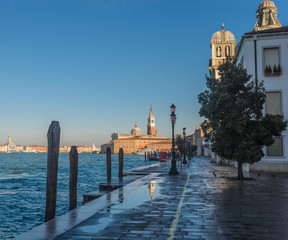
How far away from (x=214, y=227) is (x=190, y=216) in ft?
3.63

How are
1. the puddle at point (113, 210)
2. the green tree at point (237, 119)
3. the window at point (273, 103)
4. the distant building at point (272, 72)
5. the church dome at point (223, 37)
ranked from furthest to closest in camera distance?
the church dome at point (223, 37)
the window at point (273, 103)
the distant building at point (272, 72)
the green tree at point (237, 119)
the puddle at point (113, 210)

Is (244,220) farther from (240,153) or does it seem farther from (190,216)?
(240,153)

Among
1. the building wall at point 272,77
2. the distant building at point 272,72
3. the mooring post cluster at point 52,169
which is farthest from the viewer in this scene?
the distant building at point 272,72

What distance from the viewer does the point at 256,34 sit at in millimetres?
24438

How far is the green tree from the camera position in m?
16.4

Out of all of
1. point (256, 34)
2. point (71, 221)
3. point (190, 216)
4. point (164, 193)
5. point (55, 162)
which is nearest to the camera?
point (71, 221)

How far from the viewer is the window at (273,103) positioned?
2394 centimetres

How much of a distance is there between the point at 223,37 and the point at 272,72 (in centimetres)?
4030

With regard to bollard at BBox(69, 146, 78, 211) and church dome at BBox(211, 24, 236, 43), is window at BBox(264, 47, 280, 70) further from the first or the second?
church dome at BBox(211, 24, 236, 43)

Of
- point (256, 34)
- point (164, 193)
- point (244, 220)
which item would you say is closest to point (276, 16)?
point (256, 34)

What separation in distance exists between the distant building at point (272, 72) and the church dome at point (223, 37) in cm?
3819

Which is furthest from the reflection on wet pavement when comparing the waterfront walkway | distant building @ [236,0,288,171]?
distant building @ [236,0,288,171]

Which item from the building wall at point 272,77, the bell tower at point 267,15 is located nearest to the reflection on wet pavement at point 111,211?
the building wall at point 272,77

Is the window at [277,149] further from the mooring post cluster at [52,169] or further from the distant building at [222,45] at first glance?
the distant building at [222,45]
